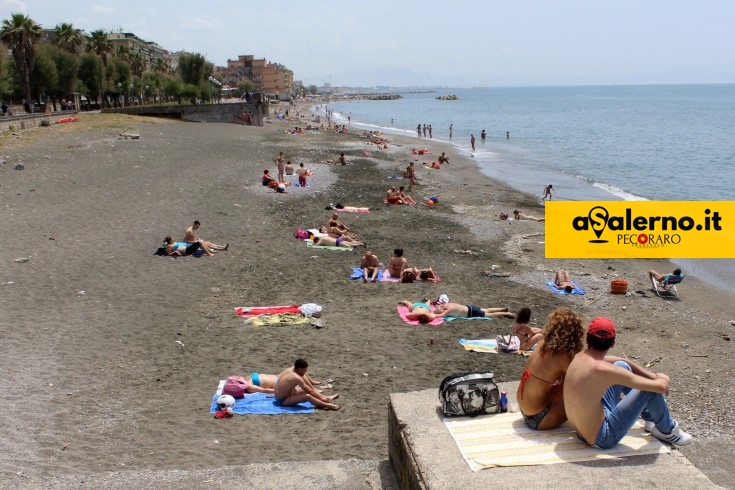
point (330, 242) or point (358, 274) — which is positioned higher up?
point (330, 242)

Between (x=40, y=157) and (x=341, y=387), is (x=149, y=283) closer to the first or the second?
(x=341, y=387)

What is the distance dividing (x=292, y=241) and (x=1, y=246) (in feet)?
21.8

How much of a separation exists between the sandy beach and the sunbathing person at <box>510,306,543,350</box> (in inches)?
17.9

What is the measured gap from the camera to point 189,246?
45.8 ft

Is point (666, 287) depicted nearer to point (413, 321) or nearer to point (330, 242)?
point (413, 321)

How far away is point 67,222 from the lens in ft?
51.4

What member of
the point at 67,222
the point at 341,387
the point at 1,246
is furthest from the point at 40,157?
the point at 341,387

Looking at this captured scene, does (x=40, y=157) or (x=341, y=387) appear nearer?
(x=341, y=387)

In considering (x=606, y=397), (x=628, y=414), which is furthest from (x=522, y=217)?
(x=628, y=414)

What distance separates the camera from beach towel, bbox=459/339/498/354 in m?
9.67

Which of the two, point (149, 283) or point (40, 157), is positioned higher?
point (40, 157)

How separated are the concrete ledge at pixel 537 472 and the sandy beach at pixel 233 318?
1.75 meters

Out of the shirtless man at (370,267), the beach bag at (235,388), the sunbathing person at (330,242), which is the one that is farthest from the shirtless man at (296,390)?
the sunbathing person at (330,242)
